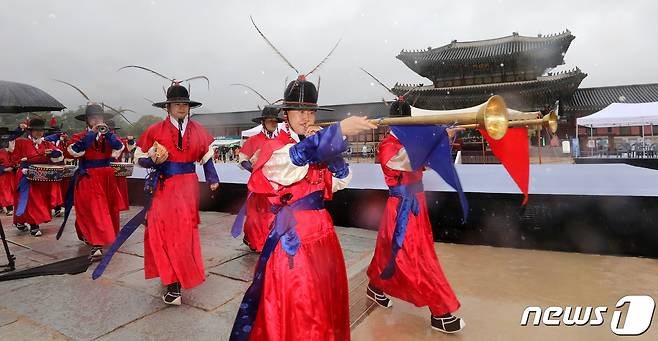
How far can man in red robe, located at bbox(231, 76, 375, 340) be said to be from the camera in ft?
5.62

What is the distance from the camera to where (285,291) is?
5.74 ft

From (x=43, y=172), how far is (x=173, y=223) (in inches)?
179

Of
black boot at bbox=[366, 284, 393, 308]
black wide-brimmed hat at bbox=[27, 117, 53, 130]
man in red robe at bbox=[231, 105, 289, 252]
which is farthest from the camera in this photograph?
black wide-brimmed hat at bbox=[27, 117, 53, 130]

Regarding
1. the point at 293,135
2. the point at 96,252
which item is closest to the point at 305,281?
the point at 293,135

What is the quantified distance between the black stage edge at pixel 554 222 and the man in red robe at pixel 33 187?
6.01 m

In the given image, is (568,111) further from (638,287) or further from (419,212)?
(419,212)

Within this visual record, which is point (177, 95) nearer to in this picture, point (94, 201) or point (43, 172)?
point (94, 201)

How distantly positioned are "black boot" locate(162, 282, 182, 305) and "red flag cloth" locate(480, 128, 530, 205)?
288 centimetres

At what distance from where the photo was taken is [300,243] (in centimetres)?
181

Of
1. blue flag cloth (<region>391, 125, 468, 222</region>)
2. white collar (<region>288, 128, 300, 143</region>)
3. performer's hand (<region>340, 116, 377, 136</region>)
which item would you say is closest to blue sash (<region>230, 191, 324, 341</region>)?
white collar (<region>288, 128, 300, 143</region>)

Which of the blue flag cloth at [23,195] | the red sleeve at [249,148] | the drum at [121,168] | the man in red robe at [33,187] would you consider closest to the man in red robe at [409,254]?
the red sleeve at [249,148]

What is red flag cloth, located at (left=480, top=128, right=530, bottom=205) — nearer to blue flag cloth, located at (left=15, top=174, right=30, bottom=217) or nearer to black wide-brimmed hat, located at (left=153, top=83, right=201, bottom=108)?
black wide-brimmed hat, located at (left=153, top=83, right=201, bottom=108)

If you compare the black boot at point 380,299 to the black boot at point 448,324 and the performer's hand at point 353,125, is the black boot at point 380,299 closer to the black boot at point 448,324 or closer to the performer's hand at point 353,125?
the black boot at point 448,324

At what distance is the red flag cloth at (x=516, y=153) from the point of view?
2.06 metres
